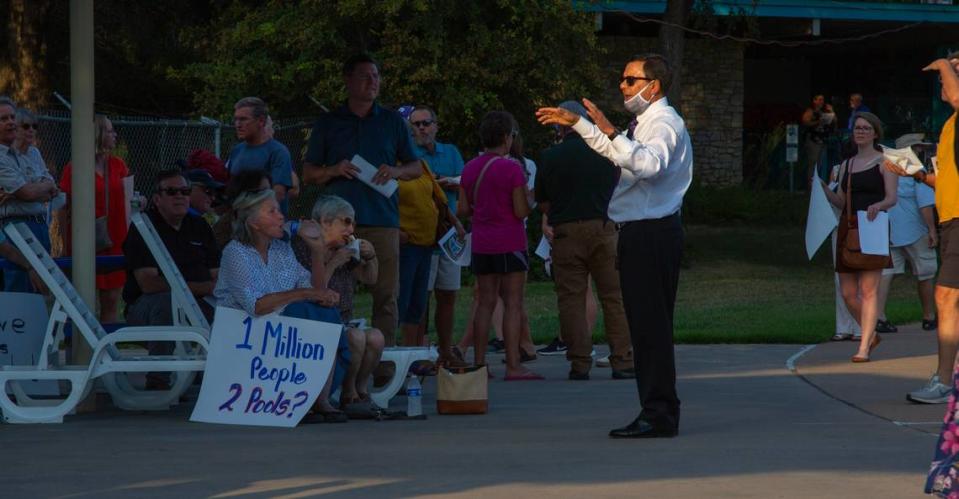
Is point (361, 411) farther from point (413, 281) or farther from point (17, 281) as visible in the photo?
point (17, 281)

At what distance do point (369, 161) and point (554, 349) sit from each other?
13.1ft

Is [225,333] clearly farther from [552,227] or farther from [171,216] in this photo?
[552,227]

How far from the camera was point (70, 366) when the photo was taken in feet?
31.8

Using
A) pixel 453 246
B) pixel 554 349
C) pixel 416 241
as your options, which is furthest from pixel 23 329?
pixel 554 349

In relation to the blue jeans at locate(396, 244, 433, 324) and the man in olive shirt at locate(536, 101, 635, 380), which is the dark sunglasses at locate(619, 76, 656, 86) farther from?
the blue jeans at locate(396, 244, 433, 324)

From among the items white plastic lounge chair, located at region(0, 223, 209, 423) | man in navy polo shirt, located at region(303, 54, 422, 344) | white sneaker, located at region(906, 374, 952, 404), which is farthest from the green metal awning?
white plastic lounge chair, located at region(0, 223, 209, 423)

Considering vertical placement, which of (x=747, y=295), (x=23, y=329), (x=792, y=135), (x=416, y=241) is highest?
(x=792, y=135)

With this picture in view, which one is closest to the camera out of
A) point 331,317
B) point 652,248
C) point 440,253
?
point 652,248

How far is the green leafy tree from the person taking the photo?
918 inches

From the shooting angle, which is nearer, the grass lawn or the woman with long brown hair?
the woman with long brown hair

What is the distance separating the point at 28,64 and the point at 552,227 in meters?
12.2

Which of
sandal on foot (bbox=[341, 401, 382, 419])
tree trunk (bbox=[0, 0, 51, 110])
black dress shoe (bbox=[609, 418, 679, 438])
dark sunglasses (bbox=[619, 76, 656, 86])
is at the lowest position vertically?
sandal on foot (bbox=[341, 401, 382, 419])

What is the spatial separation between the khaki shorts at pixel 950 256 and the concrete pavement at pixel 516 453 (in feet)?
2.45

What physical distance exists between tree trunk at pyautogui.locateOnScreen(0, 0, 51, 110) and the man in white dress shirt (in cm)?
1499
